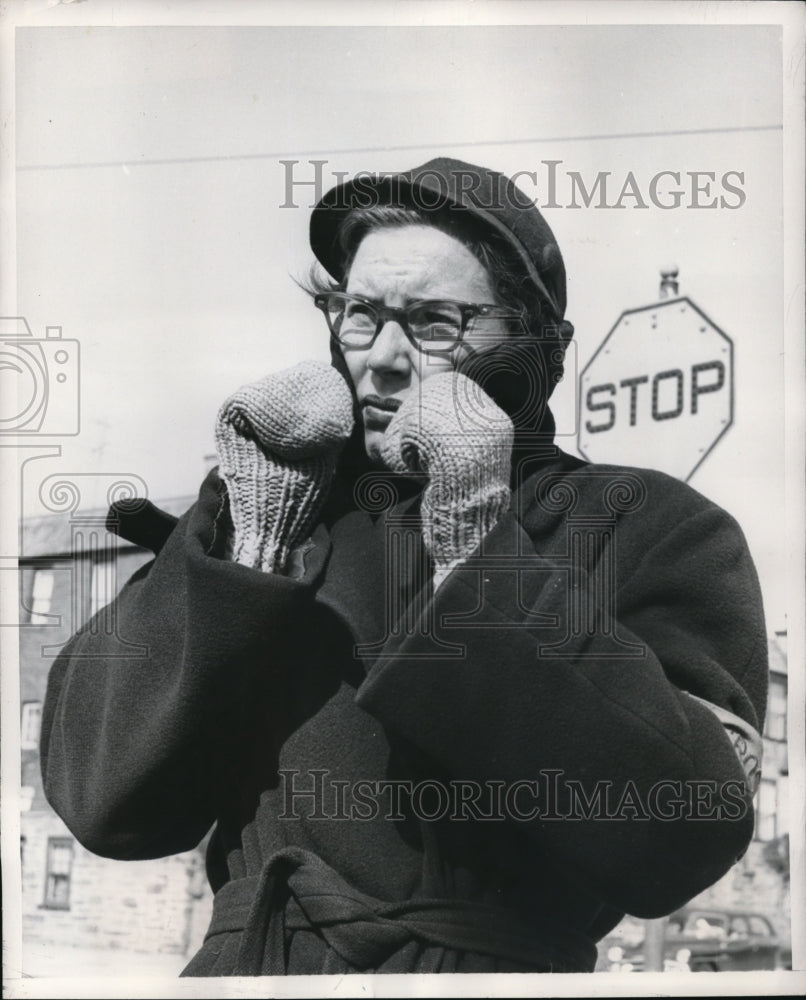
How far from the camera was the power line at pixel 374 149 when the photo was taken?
2.24m

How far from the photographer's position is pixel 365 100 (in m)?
2.26

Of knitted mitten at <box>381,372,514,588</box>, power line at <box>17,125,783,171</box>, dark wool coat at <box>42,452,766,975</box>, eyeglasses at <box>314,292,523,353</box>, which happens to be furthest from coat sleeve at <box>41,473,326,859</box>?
power line at <box>17,125,783,171</box>

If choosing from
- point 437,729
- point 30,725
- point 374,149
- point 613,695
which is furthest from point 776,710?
point 30,725

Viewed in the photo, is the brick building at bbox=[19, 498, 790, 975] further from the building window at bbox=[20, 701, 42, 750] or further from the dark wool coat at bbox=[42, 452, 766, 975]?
the dark wool coat at bbox=[42, 452, 766, 975]

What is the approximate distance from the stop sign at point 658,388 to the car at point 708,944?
27.8 inches

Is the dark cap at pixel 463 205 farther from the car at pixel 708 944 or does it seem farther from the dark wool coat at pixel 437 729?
the car at pixel 708 944

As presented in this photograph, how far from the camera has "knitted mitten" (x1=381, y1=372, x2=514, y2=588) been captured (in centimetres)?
189

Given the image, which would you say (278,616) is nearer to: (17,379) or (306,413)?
(306,413)

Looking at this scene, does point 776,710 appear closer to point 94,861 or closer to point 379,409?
point 379,409

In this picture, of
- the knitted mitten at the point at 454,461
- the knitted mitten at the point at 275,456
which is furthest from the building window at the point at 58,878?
the knitted mitten at the point at 454,461

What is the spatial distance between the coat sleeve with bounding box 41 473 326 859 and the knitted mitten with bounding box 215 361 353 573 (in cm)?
6

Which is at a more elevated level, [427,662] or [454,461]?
[454,461]

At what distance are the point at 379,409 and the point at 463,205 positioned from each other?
1.06ft

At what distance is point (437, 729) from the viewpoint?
187 cm
